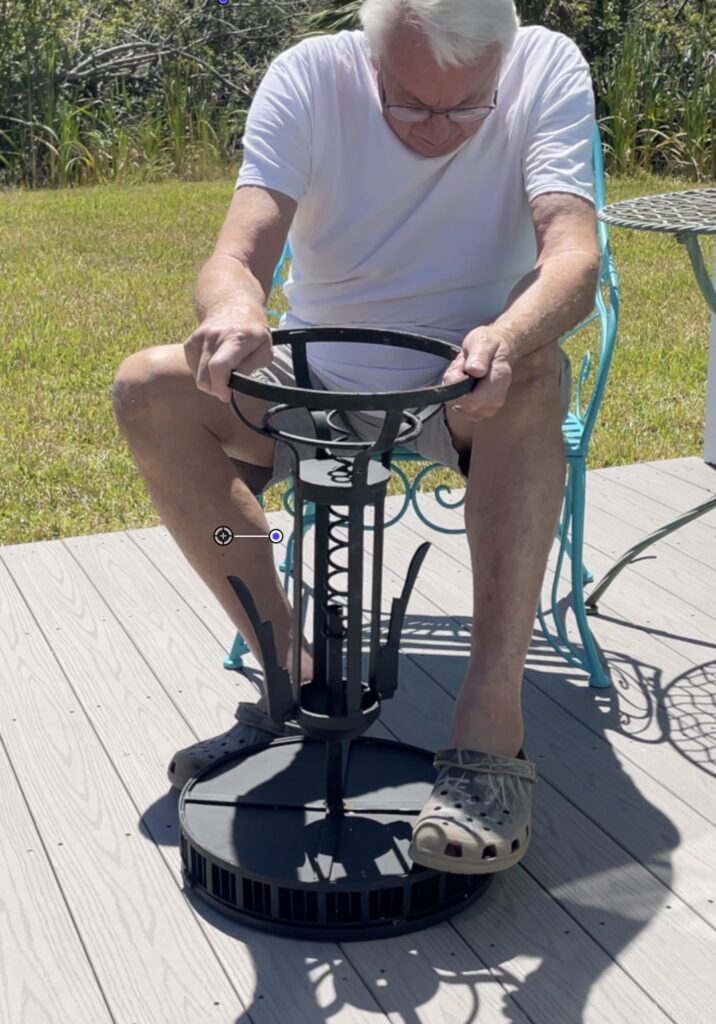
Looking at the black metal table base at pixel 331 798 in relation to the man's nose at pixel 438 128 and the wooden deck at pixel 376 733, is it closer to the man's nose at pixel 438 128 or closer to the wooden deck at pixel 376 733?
the wooden deck at pixel 376 733

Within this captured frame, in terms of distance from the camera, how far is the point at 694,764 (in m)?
2.28

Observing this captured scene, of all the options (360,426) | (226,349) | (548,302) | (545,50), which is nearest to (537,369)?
(548,302)

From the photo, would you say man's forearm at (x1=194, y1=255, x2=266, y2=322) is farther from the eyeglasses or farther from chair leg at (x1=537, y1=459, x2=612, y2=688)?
chair leg at (x1=537, y1=459, x2=612, y2=688)

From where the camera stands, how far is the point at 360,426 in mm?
2344

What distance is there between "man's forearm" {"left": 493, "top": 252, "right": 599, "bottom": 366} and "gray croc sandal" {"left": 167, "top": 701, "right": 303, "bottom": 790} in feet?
2.31

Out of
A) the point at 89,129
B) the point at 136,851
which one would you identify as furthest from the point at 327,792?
the point at 89,129

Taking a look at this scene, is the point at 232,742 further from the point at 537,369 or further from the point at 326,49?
the point at 326,49

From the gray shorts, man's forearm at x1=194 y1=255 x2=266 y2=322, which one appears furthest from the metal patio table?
man's forearm at x1=194 y1=255 x2=266 y2=322

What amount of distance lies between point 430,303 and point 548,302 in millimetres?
341

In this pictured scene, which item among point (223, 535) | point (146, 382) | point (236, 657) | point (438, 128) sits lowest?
point (236, 657)

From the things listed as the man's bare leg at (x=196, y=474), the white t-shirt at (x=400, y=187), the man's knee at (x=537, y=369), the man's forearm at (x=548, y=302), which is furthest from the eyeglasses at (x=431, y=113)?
the man's bare leg at (x=196, y=474)

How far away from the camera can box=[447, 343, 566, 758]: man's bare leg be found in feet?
6.56

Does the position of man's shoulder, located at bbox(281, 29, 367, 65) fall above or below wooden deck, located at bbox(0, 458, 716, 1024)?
above

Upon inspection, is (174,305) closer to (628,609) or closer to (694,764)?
(628,609)
